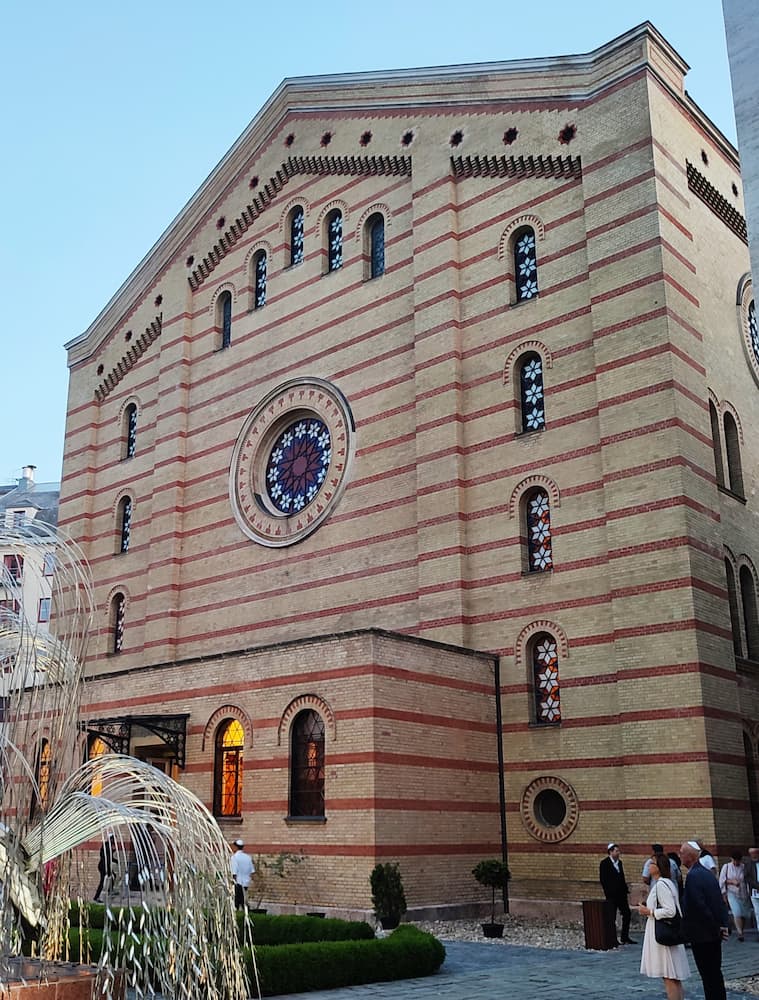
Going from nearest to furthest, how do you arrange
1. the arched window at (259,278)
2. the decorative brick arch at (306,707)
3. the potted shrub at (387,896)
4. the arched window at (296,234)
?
the potted shrub at (387,896) < the decorative brick arch at (306,707) < the arched window at (296,234) < the arched window at (259,278)

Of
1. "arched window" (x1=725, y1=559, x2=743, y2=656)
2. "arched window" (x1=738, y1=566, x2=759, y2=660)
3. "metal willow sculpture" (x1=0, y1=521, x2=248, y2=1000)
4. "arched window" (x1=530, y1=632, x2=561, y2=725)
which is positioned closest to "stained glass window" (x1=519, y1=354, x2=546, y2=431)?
"arched window" (x1=530, y1=632, x2=561, y2=725)

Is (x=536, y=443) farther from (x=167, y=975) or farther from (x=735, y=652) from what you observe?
(x=167, y=975)

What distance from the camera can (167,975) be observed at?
6000 mm

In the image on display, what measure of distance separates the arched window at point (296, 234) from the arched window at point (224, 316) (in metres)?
2.48

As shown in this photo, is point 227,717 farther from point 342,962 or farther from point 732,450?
point 732,450

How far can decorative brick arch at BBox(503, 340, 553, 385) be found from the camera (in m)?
21.8

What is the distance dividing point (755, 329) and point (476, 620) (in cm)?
1018

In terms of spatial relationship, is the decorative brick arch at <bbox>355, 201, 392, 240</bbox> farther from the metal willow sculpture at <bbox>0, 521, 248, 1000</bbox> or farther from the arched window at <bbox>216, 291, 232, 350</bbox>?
the metal willow sculpture at <bbox>0, 521, 248, 1000</bbox>

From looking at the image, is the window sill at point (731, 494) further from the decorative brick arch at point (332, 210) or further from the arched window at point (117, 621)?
the arched window at point (117, 621)

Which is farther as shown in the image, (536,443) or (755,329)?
(755,329)

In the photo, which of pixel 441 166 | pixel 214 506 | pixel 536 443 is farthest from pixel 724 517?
pixel 214 506

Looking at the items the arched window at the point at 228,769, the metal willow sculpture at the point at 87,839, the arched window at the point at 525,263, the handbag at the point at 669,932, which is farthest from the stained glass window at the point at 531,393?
the metal willow sculpture at the point at 87,839

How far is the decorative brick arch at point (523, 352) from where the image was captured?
2183cm

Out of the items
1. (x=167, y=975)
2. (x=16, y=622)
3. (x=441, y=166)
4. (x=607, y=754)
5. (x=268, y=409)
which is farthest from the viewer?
(x=268, y=409)
